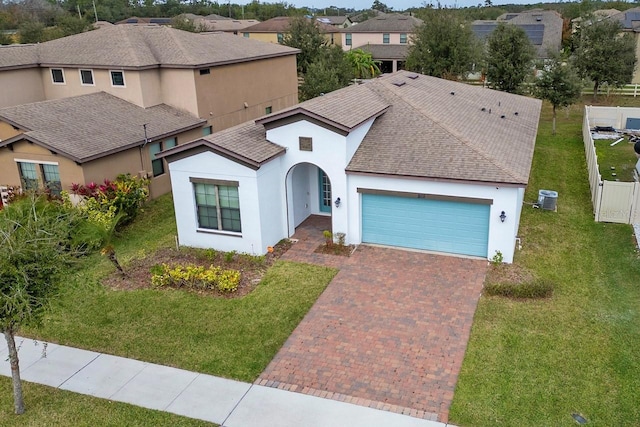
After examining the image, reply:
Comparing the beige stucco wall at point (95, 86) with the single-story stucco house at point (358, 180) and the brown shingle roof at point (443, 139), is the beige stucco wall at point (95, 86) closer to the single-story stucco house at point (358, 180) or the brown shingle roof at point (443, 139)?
the single-story stucco house at point (358, 180)

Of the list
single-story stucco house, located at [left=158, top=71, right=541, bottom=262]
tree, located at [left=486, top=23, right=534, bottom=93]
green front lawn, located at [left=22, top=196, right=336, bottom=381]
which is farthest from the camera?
tree, located at [left=486, top=23, right=534, bottom=93]

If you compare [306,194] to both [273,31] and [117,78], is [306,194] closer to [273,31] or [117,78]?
[117,78]

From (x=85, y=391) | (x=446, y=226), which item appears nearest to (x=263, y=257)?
(x=446, y=226)

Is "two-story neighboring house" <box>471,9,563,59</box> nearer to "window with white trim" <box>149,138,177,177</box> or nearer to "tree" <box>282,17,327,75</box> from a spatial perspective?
"tree" <box>282,17,327,75</box>

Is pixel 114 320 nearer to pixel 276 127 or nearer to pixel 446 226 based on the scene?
pixel 276 127

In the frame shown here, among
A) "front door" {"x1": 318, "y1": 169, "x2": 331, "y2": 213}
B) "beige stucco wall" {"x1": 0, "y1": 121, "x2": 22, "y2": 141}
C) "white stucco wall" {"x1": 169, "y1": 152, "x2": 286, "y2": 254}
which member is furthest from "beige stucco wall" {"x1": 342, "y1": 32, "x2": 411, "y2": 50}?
"white stucco wall" {"x1": 169, "y1": 152, "x2": 286, "y2": 254}

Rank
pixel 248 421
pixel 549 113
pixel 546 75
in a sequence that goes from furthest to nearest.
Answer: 1. pixel 549 113
2. pixel 546 75
3. pixel 248 421

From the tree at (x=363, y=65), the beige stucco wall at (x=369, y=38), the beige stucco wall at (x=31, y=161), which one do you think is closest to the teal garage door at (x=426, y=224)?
the beige stucco wall at (x=31, y=161)
